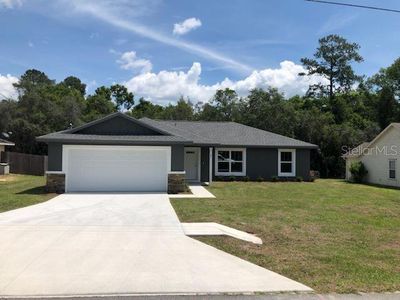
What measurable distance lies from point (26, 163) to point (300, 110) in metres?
28.7

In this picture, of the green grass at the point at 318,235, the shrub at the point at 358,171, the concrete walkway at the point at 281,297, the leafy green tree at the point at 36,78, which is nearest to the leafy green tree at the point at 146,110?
the leafy green tree at the point at 36,78

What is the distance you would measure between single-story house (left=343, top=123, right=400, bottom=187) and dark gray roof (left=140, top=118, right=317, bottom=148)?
4378 mm

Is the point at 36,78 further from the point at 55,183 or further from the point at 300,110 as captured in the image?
the point at 55,183

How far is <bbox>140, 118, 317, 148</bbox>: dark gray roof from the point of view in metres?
26.8

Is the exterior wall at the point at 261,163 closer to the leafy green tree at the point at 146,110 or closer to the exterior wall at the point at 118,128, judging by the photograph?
the exterior wall at the point at 118,128

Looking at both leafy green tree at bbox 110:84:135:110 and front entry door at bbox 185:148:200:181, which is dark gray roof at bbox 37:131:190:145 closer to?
front entry door at bbox 185:148:200:181

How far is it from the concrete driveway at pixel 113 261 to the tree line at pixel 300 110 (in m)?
28.0

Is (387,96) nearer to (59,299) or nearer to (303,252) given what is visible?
(303,252)

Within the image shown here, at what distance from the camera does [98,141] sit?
18.7 metres

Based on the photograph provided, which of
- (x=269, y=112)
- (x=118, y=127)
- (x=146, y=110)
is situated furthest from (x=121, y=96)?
(x=118, y=127)

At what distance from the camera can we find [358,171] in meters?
28.8

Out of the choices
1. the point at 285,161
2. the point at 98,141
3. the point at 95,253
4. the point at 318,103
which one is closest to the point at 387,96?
the point at 318,103

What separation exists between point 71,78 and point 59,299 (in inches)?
3153

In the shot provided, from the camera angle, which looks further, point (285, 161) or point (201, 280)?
point (285, 161)
